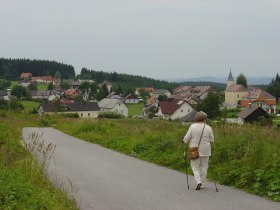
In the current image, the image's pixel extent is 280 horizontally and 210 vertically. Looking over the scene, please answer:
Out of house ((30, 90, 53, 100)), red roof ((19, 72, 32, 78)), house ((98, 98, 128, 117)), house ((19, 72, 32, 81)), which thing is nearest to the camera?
house ((98, 98, 128, 117))

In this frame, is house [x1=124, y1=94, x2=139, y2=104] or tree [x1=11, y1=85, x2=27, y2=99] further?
house [x1=124, y1=94, x2=139, y2=104]

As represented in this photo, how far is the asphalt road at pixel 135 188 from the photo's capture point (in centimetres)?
745

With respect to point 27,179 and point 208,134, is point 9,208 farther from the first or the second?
point 208,134

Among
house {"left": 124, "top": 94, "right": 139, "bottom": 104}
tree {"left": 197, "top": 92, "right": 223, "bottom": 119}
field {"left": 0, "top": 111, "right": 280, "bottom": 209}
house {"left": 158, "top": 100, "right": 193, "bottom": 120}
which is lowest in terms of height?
house {"left": 124, "top": 94, "right": 139, "bottom": 104}

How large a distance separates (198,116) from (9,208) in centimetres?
441

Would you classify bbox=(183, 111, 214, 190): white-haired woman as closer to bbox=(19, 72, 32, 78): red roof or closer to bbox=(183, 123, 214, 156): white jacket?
bbox=(183, 123, 214, 156): white jacket

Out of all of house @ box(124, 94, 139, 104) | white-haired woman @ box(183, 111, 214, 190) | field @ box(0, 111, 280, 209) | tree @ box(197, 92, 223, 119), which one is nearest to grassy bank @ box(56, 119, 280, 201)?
field @ box(0, 111, 280, 209)

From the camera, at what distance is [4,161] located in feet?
32.7

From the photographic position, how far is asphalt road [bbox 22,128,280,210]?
293 inches

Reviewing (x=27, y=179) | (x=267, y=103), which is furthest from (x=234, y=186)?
(x=267, y=103)

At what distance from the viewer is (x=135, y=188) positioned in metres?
9.01

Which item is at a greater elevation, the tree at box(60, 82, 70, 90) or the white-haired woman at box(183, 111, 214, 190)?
the white-haired woman at box(183, 111, 214, 190)

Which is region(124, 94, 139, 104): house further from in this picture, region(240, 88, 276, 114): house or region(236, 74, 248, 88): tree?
region(240, 88, 276, 114): house

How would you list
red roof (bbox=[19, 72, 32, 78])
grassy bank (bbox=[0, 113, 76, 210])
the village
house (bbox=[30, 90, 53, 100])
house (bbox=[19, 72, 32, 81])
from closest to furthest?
grassy bank (bbox=[0, 113, 76, 210]), the village, house (bbox=[30, 90, 53, 100]), house (bbox=[19, 72, 32, 81]), red roof (bbox=[19, 72, 32, 78])
